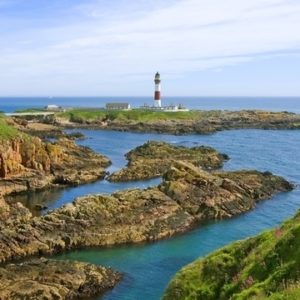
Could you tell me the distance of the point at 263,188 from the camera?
71.0 meters

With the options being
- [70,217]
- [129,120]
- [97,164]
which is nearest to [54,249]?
[70,217]

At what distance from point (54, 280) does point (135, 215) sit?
17.7 meters

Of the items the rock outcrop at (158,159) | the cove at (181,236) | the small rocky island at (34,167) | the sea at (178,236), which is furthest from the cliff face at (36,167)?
the rock outcrop at (158,159)

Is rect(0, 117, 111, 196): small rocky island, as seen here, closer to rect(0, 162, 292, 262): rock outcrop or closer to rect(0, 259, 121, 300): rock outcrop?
rect(0, 162, 292, 262): rock outcrop

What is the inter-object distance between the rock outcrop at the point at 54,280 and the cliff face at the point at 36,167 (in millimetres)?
32401

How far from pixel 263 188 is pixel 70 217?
30.2 metres

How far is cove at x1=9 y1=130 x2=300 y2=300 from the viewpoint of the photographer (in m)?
41.2

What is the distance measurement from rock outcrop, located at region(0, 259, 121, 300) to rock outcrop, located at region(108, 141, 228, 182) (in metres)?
40.5

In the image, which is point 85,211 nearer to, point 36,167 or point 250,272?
point 36,167

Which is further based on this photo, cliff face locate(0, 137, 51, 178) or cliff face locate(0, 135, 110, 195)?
cliff face locate(0, 137, 51, 178)

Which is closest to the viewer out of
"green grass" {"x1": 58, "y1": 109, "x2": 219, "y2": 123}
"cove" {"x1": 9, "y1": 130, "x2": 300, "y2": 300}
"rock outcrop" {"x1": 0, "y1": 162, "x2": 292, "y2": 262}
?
"cove" {"x1": 9, "y1": 130, "x2": 300, "y2": 300}

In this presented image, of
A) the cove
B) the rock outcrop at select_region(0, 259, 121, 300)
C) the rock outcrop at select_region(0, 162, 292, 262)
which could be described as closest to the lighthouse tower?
the cove

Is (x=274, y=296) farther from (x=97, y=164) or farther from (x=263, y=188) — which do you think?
(x=97, y=164)

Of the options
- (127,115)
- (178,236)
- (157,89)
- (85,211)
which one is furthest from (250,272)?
(157,89)
